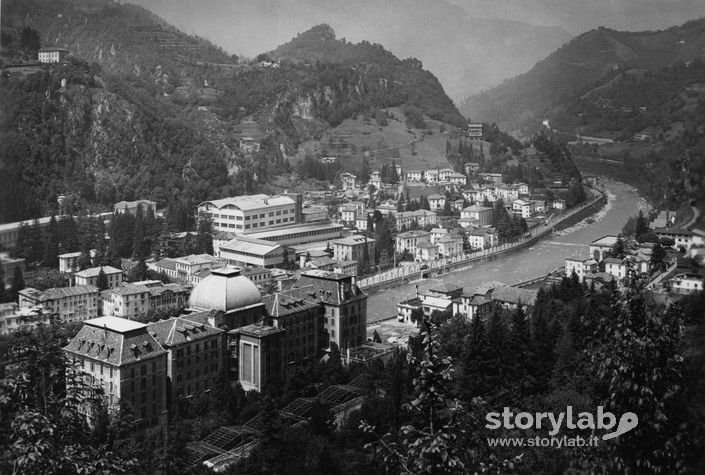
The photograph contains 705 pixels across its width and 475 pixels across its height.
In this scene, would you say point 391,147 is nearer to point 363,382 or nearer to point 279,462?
point 363,382

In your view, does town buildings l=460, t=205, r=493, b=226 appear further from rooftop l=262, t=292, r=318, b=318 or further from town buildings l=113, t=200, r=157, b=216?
rooftop l=262, t=292, r=318, b=318

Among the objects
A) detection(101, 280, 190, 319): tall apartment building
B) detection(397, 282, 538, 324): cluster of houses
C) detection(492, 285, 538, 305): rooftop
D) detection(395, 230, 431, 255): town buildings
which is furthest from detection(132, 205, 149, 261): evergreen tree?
detection(492, 285, 538, 305): rooftop

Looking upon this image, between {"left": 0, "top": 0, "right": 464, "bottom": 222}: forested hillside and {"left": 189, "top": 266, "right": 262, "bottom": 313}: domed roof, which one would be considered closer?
{"left": 189, "top": 266, "right": 262, "bottom": 313}: domed roof

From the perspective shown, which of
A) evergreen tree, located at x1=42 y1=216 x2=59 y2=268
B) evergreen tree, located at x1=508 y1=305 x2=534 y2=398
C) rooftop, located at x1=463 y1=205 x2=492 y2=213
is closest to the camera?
evergreen tree, located at x1=508 y1=305 x2=534 y2=398

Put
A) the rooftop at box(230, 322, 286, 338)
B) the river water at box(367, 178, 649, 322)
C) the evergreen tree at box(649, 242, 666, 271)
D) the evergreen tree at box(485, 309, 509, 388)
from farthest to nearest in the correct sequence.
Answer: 1. the river water at box(367, 178, 649, 322)
2. the rooftop at box(230, 322, 286, 338)
3. the evergreen tree at box(649, 242, 666, 271)
4. the evergreen tree at box(485, 309, 509, 388)

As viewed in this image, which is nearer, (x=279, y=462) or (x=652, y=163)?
(x=279, y=462)

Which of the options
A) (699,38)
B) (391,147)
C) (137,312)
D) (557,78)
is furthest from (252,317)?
(557,78)

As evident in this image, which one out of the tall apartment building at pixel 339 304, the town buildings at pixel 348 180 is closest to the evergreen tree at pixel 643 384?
the tall apartment building at pixel 339 304
